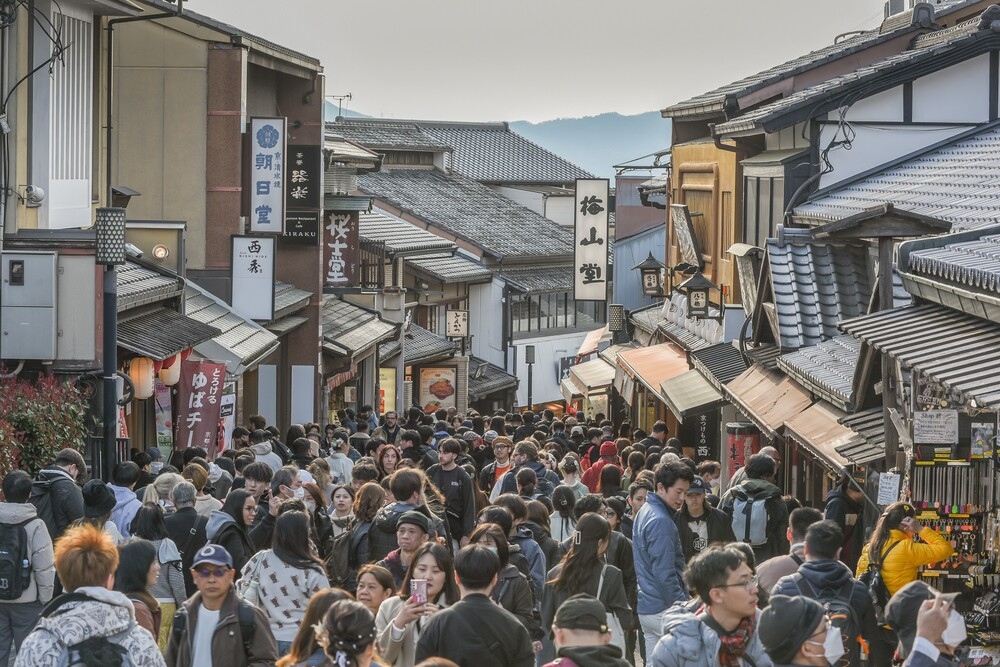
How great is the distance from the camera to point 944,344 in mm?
10070

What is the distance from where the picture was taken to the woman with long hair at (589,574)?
9273mm

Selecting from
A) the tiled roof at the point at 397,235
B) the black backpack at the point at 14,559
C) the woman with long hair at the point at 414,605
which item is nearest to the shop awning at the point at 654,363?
the tiled roof at the point at 397,235

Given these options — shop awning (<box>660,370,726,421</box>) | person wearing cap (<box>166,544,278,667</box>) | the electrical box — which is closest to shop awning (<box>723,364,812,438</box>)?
shop awning (<box>660,370,726,421</box>)

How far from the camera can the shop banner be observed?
2033 cm

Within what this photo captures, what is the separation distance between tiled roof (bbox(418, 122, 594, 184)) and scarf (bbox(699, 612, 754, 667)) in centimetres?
5679

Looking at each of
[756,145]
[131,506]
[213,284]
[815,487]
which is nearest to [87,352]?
[131,506]

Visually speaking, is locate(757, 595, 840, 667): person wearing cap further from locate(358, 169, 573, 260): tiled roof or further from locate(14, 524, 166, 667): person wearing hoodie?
locate(358, 169, 573, 260): tiled roof

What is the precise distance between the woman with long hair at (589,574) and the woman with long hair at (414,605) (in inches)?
50.3

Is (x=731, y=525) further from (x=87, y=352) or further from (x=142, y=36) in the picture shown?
(x=142, y=36)

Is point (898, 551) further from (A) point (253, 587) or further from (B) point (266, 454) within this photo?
(B) point (266, 454)

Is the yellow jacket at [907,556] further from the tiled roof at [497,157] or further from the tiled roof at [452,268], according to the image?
the tiled roof at [497,157]

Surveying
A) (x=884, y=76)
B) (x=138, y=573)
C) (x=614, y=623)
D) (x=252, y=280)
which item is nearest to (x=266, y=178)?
(x=252, y=280)

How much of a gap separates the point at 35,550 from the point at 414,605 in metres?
3.45

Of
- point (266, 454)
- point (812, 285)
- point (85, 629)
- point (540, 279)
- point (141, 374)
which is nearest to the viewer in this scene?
point (85, 629)
